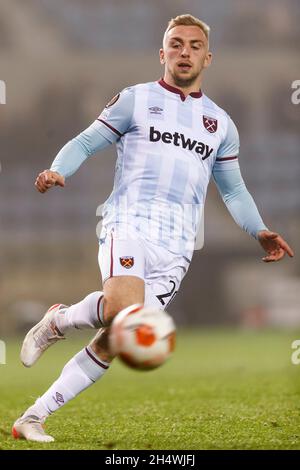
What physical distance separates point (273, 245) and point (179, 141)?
2.90 feet

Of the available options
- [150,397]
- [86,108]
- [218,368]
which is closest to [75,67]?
[86,108]

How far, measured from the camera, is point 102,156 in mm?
36781

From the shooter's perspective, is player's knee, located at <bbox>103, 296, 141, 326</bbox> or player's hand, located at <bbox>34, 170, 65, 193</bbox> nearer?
player's hand, located at <bbox>34, 170, 65, 193</bbox>

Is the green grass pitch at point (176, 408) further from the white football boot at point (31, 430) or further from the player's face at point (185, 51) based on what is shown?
the player's face at point (185, 51)

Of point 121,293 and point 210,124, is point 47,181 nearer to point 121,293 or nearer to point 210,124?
point 121,293

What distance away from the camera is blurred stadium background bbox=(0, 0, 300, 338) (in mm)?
38219

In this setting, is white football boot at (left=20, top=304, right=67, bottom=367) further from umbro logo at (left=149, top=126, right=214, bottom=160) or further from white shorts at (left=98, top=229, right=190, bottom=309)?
umbro logo at (left=149, top=126, right=214, bottom=160)

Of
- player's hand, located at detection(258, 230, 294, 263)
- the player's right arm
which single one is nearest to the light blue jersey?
the player's right arm

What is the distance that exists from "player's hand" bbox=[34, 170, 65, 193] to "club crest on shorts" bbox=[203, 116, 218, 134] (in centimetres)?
116

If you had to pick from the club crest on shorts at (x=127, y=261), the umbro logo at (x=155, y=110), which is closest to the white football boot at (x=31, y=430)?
the club crest on shorts at (x=127, y=261)

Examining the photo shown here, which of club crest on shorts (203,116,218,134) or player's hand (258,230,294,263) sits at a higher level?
club crest on shorts (203,116,218,134)

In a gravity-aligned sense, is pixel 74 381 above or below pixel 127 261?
below

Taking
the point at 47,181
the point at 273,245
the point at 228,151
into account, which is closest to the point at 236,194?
the point at 228,151

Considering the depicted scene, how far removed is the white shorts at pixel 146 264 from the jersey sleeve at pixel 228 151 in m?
0.75
